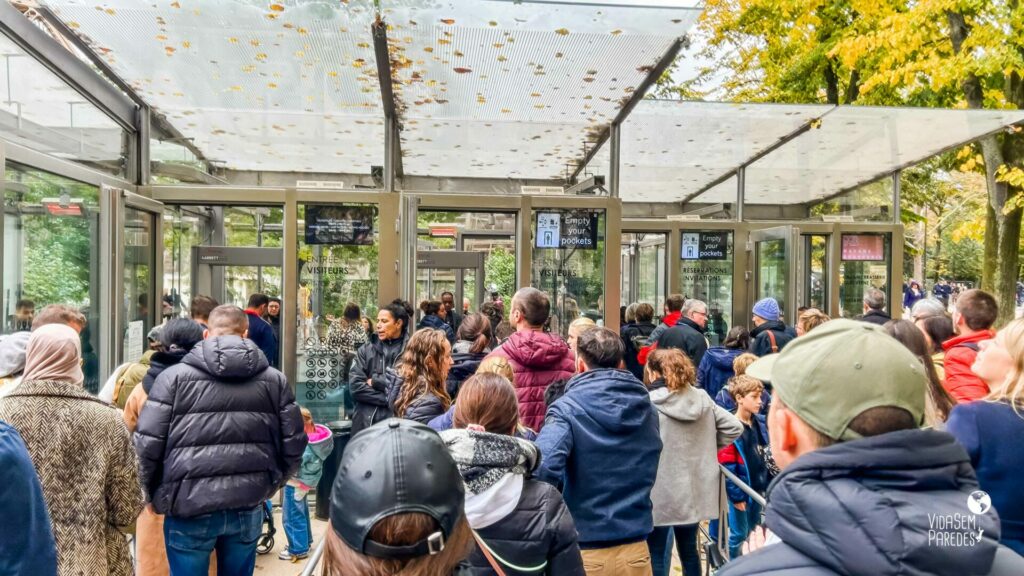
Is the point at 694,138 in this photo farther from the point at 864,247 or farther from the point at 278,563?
the point at 278,563

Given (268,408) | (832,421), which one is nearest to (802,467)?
(832,421)

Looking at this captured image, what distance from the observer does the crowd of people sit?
1.29m

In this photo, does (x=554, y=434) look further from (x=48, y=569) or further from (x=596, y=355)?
(x=48, y=569)

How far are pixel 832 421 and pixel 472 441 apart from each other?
1210 mm

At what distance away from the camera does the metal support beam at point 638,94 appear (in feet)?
18.4

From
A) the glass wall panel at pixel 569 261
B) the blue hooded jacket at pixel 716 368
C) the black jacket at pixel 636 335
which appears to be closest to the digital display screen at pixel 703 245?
the black jacket at pixel 636 335

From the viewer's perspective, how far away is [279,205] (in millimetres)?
7547

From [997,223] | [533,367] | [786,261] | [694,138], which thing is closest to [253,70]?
[533,367]

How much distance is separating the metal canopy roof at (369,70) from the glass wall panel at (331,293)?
3.64 ft

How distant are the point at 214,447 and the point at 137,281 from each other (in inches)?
160

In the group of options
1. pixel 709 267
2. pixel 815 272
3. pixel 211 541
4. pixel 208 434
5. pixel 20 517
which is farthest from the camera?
pixel 815 272

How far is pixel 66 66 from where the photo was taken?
5613 mm

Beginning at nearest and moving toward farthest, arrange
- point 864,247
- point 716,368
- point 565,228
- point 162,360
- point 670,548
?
1. point 162,360
2. point 670,548
3. point 716,368
4. point 565,228
5. point 864,247

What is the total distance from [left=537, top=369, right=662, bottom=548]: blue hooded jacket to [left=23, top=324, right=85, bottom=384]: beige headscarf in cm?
192
